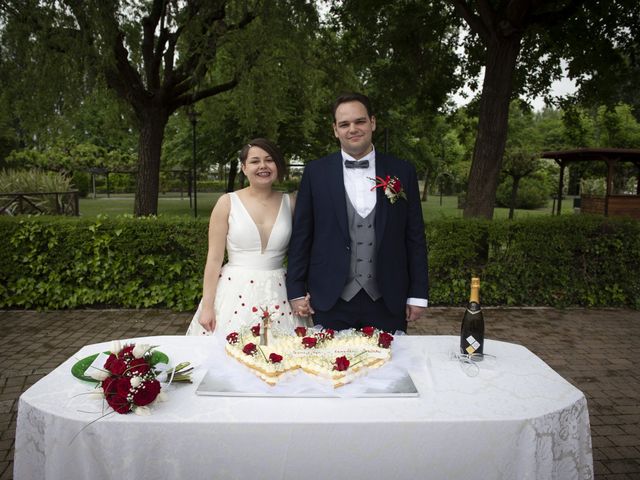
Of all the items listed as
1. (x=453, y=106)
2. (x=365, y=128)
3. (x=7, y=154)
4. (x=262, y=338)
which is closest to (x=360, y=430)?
(x=262, y=338)

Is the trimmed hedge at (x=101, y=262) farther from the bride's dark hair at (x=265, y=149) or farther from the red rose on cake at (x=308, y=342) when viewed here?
the red rose on cake at (x=308, y=342)

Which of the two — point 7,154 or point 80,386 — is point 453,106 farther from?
point 7,154

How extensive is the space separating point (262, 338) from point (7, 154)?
1594 inches

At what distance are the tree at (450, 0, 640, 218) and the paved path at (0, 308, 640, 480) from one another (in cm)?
242

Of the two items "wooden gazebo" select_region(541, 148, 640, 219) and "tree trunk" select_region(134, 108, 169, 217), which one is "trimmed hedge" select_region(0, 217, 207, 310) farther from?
"wooden gazebo" select_region(541, 148, 640, 219)

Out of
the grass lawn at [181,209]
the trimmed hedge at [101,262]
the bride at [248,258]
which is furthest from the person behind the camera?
the grass lawn at [181,209]

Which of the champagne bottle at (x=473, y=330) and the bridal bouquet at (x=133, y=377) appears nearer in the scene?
the bridal bouquet at (x=133, y=377)

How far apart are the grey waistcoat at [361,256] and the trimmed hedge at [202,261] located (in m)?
4.19

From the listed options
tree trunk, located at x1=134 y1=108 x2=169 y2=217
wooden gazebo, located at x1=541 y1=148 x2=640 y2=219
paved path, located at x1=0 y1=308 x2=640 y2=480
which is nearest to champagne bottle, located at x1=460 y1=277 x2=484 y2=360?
paved path, located at x1=0 y1=308 x2=640 y2=480

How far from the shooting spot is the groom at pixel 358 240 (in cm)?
283

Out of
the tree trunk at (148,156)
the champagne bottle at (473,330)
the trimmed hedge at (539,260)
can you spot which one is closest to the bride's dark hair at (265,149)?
the champagne bottle at (473,330)

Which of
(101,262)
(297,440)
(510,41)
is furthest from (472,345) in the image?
(510,41)

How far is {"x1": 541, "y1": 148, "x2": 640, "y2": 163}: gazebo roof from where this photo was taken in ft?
53.9

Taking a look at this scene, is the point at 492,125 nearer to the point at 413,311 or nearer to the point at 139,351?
the point at 413,311
